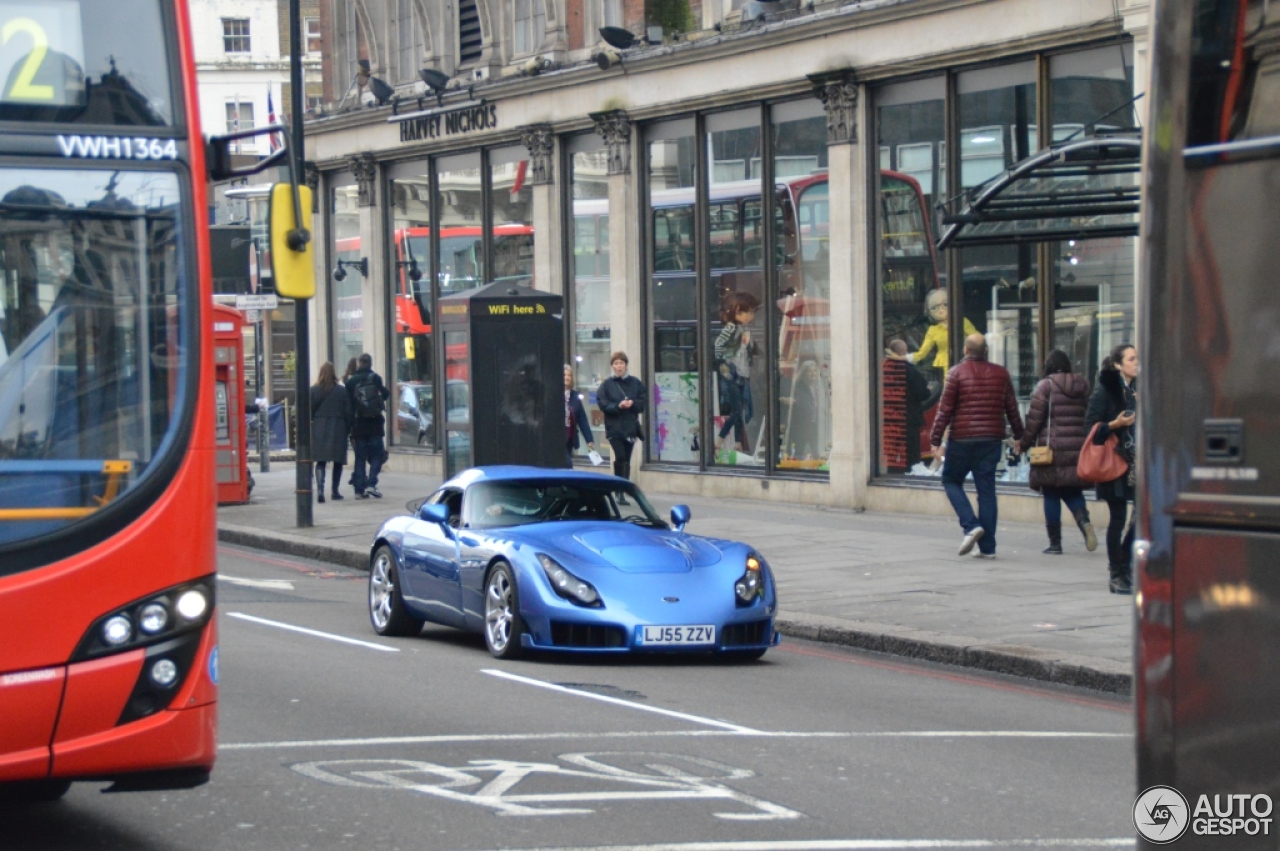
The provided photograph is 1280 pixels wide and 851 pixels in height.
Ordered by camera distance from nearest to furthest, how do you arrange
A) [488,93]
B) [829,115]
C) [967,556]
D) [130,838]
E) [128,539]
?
[128,539], [130,838], [967,556], [829,115], [488,93]

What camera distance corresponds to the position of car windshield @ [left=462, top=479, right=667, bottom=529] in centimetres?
1241

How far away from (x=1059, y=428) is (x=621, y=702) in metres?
7.22

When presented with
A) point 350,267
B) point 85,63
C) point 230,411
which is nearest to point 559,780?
point 85,63

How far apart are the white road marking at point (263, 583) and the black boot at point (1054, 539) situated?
7050mm

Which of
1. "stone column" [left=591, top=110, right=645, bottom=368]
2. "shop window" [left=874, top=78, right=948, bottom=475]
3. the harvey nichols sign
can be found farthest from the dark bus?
A: the harvey nichols sign

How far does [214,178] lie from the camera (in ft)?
22.1

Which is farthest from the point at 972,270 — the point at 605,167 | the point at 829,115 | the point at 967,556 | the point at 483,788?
the point at 483,788

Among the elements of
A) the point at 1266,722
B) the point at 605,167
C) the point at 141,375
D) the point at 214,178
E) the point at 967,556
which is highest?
the point at 605,167

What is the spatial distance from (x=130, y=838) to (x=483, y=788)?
4.83 ft

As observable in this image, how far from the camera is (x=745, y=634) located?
11.5m

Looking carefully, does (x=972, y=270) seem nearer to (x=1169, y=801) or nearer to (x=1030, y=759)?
(x=1030, y=759)

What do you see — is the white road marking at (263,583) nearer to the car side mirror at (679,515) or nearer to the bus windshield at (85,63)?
the car side mirror at (679,515)

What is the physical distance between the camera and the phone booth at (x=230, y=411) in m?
25.5

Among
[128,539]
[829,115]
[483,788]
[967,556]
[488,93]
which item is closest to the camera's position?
[128,539]
